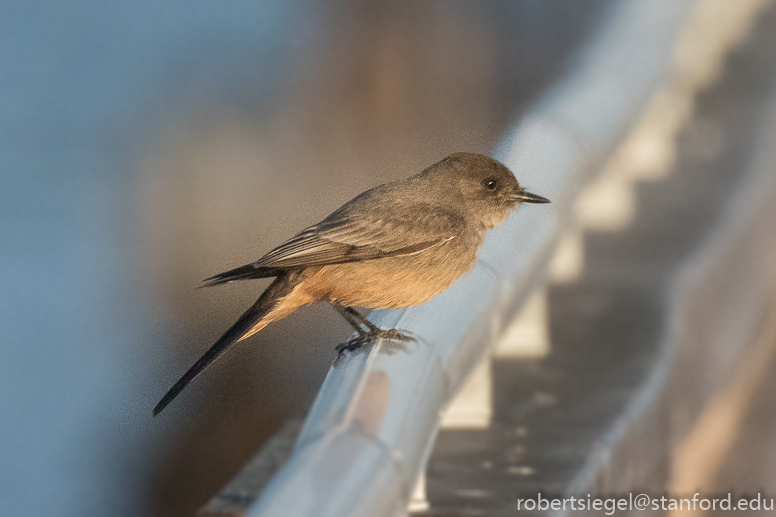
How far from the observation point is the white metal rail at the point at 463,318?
3.57 ft

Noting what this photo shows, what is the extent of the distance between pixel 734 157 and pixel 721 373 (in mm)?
802

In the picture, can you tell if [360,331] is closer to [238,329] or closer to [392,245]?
[392,245]

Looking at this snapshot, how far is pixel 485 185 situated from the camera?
2.02 m

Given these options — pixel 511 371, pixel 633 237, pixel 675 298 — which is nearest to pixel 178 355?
pixel 511 371

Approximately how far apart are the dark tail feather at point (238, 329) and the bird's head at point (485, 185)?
430 mm

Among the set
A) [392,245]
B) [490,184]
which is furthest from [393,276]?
[490,184]

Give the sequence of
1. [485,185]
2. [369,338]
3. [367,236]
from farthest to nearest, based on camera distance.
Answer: [485,185], [367,236], [369,338]

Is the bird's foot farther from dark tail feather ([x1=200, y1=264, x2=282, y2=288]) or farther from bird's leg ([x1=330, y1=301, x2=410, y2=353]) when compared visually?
dark tail feather ([x1=200, y1=264, x2=282, y2=288])

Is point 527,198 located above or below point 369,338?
above

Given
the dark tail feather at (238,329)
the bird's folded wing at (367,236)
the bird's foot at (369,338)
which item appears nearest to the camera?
A: the dark tail feather at (238,329)

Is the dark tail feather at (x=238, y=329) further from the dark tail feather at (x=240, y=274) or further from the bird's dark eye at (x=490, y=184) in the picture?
the bird's dark eye at (x=490, y=184)

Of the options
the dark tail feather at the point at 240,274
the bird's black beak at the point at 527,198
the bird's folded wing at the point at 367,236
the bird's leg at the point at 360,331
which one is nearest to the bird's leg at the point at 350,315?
the bird's leg at the point at 360,331

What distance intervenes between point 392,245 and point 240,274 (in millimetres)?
451

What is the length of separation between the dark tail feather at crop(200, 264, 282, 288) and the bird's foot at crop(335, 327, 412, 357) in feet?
0.62
